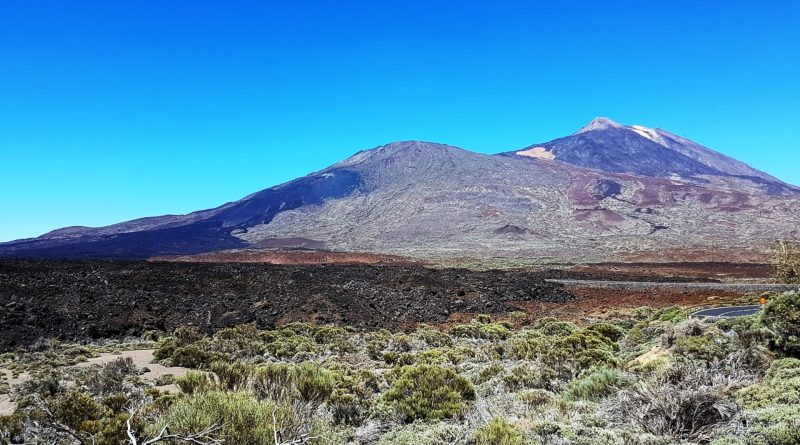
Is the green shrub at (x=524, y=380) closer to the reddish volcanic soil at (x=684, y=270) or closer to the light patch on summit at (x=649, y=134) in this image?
the reddish volcanic soil at (x=684, y=270)

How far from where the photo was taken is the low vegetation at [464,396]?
4508 mm

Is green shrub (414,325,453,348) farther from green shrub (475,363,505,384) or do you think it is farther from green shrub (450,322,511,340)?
green shrub (475,363,505,384)

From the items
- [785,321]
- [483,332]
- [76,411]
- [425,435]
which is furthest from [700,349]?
[76,411]

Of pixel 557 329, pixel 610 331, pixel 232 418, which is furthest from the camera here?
pixel 557 329

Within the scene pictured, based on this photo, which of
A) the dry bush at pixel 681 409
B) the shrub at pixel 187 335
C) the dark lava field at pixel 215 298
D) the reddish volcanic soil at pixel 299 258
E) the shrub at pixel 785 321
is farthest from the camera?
the reddish volcanic soil at pixel 299 258

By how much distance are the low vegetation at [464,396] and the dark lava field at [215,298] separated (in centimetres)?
563

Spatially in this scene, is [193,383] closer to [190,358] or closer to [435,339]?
[190,358]

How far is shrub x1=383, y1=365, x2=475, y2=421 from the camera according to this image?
20.4 feet

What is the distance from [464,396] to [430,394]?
63cm

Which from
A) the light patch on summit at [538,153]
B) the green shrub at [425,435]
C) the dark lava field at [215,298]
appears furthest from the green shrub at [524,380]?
the light patch on summit at [538,153]

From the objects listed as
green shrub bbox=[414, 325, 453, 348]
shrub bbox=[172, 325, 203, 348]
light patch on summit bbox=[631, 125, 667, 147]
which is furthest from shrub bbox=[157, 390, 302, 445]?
light patch on summit bbox=[631, 125, 667, 147]

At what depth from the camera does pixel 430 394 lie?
263 inches

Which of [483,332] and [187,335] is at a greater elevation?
[187,335]

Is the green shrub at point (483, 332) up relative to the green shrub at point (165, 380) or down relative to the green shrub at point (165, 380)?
down
